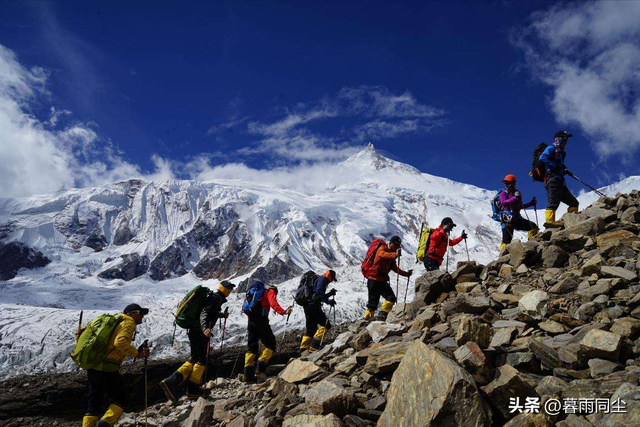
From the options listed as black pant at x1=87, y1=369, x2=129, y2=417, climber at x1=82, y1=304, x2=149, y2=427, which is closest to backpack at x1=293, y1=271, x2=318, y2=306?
climber at x1=82, y1=304, x2=149, y2=427

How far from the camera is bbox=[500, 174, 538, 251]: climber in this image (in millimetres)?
10727

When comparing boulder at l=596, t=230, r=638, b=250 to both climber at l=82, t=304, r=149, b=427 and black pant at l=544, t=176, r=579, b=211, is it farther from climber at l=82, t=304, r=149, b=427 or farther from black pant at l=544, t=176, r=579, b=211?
climber at l=82, t=304, r=149, b=427

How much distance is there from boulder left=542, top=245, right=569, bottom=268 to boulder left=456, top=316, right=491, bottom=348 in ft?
11.5

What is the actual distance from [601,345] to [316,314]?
746 cm

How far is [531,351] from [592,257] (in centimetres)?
319

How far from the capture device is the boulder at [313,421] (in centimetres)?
492

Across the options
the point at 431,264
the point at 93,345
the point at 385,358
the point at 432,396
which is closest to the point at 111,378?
the point at 93,345

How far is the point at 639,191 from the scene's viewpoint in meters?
9.67

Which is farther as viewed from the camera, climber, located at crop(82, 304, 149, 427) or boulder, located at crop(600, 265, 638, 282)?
climber, located at crop(82, 304, 149, 427)

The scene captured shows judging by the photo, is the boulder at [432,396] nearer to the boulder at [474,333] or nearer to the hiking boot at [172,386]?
the boulder at [474,333]

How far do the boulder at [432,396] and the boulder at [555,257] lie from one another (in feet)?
15.8

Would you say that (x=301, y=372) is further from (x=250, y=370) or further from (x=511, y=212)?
(x=511, y=212)

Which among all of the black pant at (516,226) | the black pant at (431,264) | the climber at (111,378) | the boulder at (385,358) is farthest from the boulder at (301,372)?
the black pant at (516,226)

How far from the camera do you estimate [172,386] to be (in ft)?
27.3
